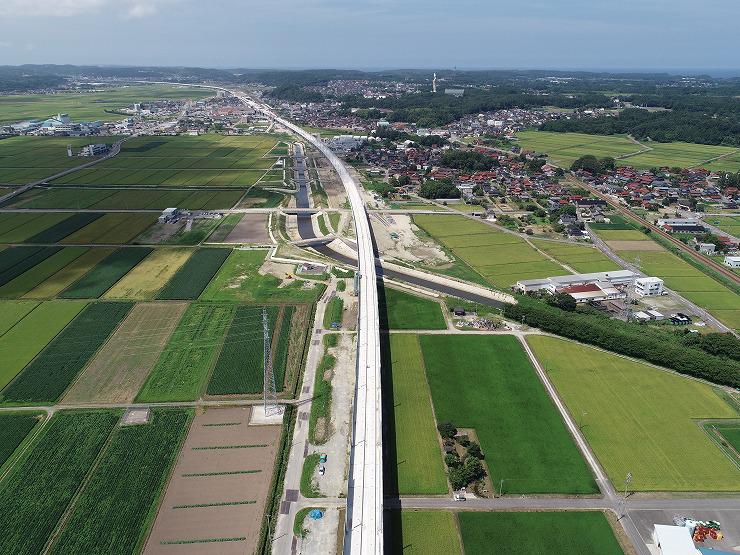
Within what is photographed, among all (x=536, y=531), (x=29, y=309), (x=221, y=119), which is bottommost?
(x=536, y=531)

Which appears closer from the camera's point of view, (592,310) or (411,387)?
(411,387)

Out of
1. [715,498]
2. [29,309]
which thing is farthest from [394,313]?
[29,309]

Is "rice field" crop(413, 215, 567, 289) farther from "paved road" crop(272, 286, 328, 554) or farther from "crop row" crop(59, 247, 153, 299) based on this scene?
"crop row" crop(59, 247, 153, 299)

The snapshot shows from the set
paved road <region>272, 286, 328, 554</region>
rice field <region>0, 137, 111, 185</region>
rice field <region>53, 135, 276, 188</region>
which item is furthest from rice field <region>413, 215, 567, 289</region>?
rice field <region>0, 137, 111, 185</region>

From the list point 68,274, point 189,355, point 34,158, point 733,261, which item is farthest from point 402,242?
point 34,158

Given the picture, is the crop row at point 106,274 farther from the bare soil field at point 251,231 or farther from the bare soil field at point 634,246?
the bare soil field at point 634,246

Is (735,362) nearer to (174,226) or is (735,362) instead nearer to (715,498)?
(715,498)

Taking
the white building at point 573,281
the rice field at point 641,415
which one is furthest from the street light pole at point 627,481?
the white building at point 573,281
